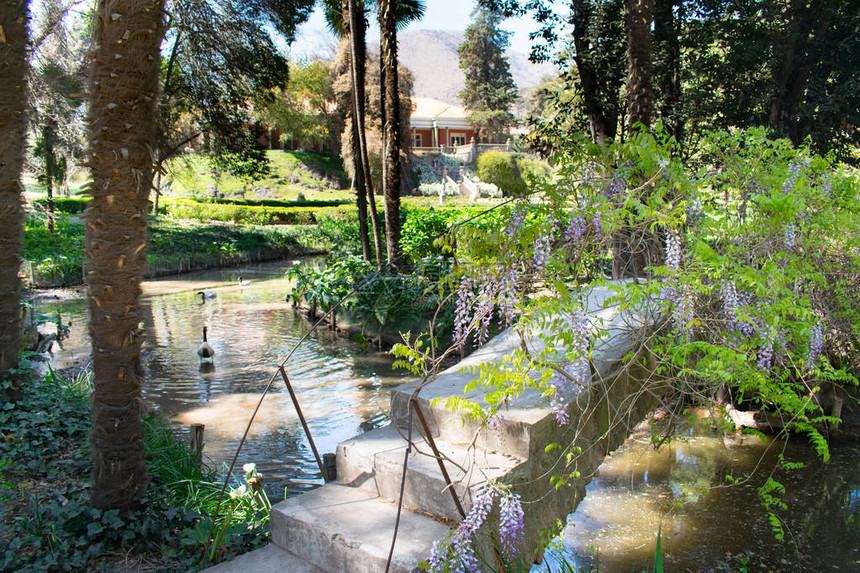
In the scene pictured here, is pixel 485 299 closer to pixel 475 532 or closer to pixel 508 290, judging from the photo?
pixel 508 290

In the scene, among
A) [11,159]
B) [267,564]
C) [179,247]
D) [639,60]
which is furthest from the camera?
[179,247]

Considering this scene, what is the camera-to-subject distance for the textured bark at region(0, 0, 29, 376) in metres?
4.18

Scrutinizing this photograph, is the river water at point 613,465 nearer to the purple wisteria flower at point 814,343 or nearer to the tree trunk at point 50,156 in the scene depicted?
the purple wisteria flower at point 814,343

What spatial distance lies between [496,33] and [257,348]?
55701mm

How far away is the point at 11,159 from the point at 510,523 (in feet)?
14.2

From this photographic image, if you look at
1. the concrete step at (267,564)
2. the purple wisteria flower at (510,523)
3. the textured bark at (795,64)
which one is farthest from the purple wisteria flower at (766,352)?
the textured bark at (795,64)

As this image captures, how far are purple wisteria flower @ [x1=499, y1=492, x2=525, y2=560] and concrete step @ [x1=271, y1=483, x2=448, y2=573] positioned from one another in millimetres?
267

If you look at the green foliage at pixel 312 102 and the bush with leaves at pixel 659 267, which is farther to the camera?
the green foliage at pixel 312 102

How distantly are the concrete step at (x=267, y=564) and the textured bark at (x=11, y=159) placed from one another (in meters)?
2.88

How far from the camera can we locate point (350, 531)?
247 cm

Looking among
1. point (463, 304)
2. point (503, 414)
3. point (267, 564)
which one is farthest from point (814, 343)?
point (267, 564)

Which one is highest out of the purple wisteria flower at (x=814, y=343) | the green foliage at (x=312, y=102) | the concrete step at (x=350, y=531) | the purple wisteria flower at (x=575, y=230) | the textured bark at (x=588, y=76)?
the green foliage at (x=312, y=102)

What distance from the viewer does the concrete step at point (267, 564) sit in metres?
2.53

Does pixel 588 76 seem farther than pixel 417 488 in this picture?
Yes
